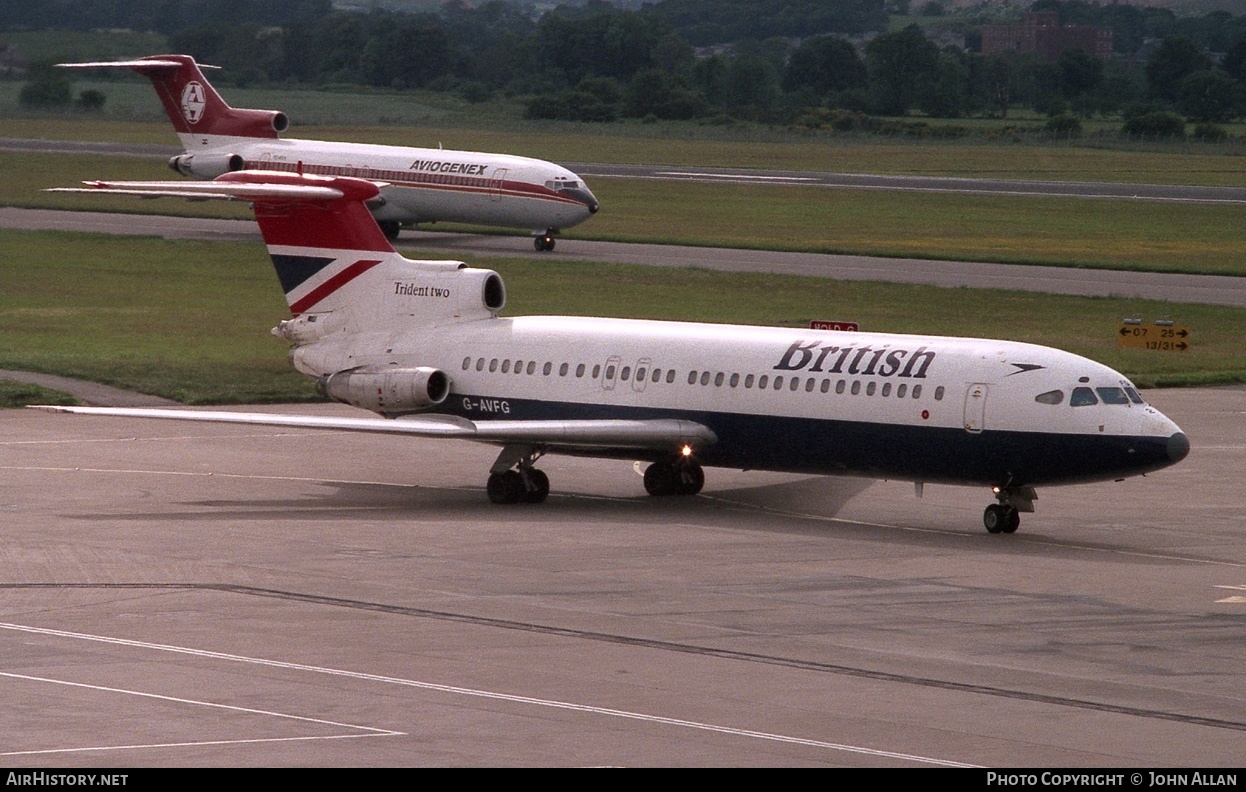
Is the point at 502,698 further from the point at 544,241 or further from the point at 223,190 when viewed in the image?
the point at 544,241

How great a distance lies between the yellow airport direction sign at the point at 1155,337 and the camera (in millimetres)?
51438

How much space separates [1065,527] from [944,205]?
71.3 m

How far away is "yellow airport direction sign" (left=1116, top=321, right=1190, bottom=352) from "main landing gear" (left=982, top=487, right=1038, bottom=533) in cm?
2392

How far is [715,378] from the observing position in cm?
3083

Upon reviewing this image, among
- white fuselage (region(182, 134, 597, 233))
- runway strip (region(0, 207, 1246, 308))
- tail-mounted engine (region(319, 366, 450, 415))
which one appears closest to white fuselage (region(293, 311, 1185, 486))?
tail-mounted engine (region(319, 366, 450, 415))

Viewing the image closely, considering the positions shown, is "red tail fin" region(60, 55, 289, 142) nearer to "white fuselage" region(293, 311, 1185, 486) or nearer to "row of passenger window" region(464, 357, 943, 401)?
"white fuselage" region(293, 311, 1185, 486)

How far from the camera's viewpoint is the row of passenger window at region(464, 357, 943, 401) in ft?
95.7

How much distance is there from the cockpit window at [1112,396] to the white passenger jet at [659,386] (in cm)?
4

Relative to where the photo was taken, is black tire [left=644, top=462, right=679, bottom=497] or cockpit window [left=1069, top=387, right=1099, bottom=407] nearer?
cockpit window [left=1069, top=387, right=1099, bottom=407]

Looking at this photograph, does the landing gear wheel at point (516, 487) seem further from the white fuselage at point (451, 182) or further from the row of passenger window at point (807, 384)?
the white fuselage at point (451, 182)

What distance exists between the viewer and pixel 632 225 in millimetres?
87938

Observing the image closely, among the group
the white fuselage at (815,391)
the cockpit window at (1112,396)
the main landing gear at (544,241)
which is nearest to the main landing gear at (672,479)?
the white fuselage at (815,391)
